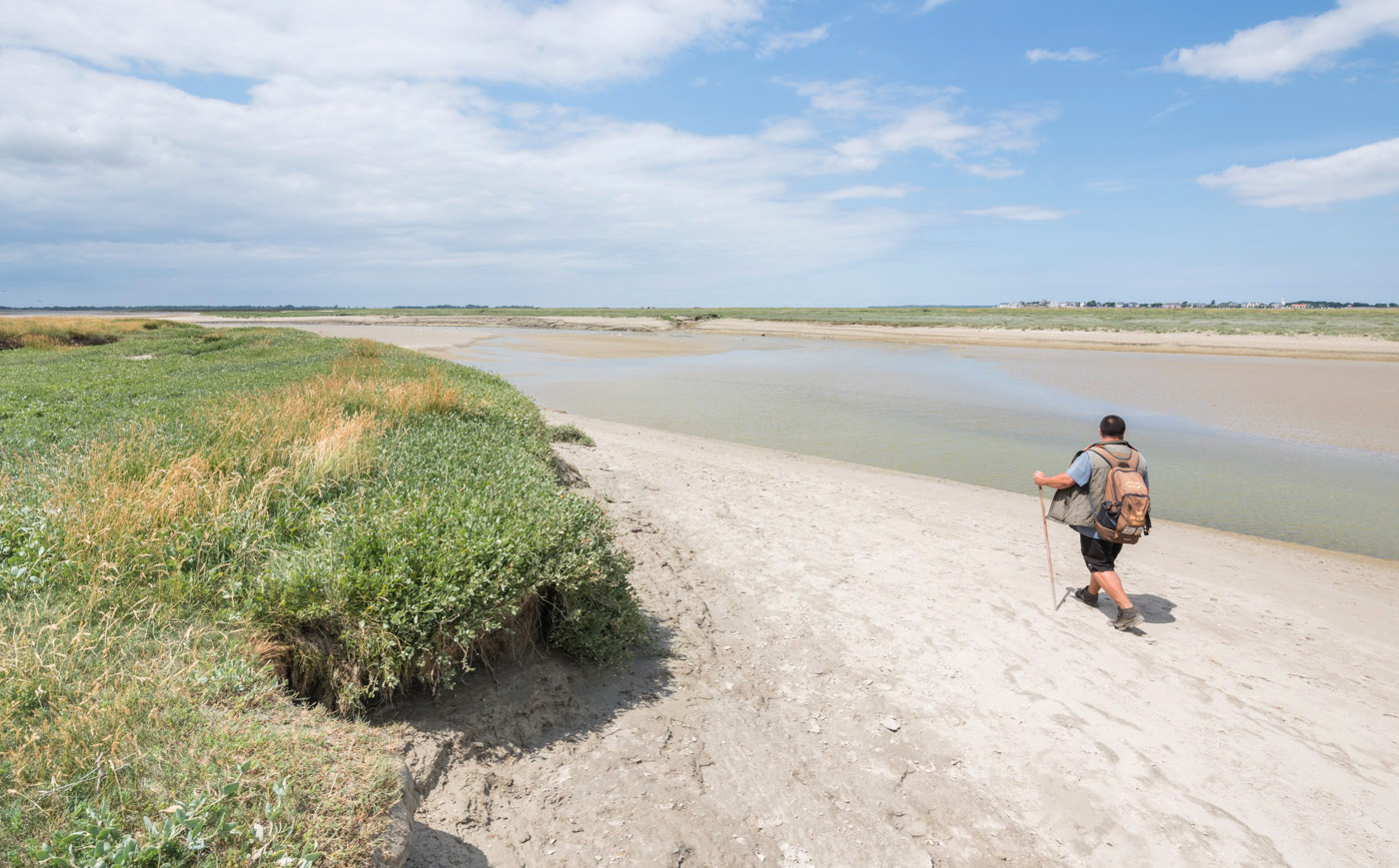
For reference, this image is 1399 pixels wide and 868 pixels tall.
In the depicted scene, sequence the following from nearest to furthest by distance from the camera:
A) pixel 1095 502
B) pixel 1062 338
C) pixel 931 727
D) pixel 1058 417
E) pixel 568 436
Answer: pixel 931 727 < pixel 1095 502 < pixel 568 436 < pixel 1058 417 < pixel 1062 338

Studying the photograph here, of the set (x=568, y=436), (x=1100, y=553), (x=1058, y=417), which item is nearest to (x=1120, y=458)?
(x=1100, y=553)

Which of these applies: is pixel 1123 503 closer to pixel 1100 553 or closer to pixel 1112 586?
pixel 1100 553

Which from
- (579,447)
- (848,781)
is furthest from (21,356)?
(848,781)

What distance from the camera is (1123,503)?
20.6 feet

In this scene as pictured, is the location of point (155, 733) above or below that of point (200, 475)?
below

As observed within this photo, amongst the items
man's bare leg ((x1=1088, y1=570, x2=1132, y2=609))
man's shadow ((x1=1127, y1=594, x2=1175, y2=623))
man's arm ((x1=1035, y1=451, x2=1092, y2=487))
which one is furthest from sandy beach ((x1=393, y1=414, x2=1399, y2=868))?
man's arm ((x1=1035, y1=451, x2=1092, y2=487))

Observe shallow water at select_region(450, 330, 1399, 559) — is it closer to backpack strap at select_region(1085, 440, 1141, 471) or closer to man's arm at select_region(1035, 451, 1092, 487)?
backpack strap at select_region(1085, 440, 1141, 471)

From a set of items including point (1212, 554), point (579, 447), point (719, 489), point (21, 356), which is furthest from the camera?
point (21, 356)

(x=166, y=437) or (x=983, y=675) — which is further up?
(x=166, y=437)

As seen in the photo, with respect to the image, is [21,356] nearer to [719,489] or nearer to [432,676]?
[719,489]

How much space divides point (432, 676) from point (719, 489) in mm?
6901

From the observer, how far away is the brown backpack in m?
6.25

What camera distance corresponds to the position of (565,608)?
5.02 metres

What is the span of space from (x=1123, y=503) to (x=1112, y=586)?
832 mm
